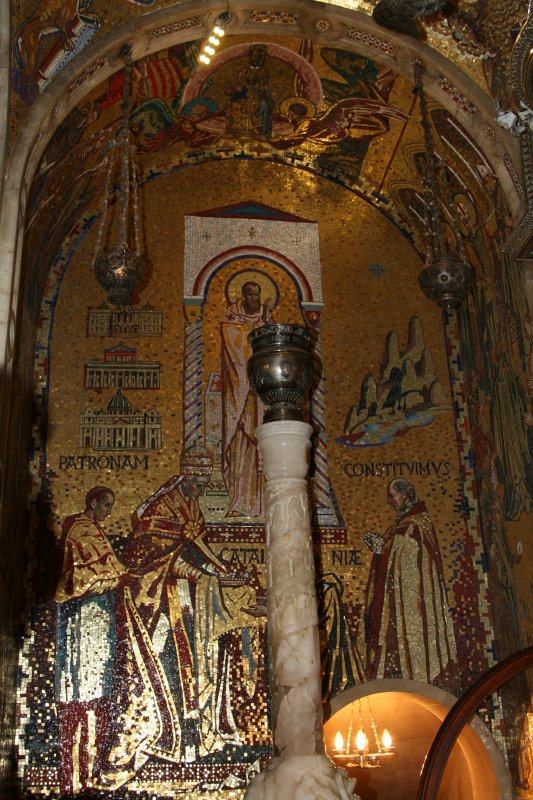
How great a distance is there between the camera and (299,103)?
870 centimetres

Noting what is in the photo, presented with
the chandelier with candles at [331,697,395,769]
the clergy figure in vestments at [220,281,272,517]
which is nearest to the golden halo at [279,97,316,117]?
the clergy figure in vestments at [220,281,272,517]

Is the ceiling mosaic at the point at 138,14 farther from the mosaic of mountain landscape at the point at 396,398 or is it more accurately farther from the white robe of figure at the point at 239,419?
the white robe of figure at the point at 239,419

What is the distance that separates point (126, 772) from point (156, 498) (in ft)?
7.81

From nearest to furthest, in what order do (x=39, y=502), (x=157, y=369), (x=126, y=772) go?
(x=126, y=772) < (x=39, y=502) < (x=157, y=369)

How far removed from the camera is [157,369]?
8.73 metres

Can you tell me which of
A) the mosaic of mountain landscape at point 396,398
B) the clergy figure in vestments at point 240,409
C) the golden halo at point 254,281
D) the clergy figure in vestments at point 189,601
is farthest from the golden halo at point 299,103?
the clergy figure in vestments at point 189,601

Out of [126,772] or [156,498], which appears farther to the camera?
[156,498]

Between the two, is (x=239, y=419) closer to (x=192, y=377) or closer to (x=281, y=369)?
(x=192, y=377)

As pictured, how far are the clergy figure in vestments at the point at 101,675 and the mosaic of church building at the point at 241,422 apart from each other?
2 cm

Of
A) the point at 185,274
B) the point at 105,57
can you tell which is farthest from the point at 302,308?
the point at 105,57

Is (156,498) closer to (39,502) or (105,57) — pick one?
(39,502)

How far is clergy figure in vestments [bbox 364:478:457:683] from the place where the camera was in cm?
802

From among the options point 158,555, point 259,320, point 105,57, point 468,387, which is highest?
point 105,57

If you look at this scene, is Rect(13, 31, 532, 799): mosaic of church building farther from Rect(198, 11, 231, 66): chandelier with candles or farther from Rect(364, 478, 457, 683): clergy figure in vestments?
Rect(198, 11, 231, 66): chandelier with candles
